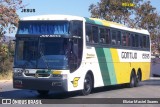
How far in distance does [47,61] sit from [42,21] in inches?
69.1

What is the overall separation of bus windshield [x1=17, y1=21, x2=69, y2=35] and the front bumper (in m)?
1.84

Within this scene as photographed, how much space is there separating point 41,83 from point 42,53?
3.74ft

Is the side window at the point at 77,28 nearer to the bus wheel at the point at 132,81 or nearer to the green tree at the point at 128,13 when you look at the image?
the bus wheel at the point at 132,81

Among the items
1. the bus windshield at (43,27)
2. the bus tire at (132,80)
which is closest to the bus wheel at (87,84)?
the bus windshield at (43,27)

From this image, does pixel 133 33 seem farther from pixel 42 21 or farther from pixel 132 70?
pixel 42 21

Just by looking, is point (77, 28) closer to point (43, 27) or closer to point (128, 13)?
point (43, 27)

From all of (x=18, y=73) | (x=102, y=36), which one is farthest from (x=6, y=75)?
(x=18, y=73)

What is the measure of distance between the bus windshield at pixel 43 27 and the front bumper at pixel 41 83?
1.84 metres

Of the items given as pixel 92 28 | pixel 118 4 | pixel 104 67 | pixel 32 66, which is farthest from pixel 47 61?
pixel 118 4

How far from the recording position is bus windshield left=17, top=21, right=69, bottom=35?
1628 cm

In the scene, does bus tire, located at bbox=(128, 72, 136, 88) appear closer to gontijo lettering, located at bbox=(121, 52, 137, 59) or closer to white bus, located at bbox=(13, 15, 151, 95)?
gontijo lettering, located at bbox=(121, 52, 137, 59)

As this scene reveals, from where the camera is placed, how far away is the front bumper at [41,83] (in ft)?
51.4

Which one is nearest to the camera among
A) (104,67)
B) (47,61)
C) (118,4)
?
(47,61)

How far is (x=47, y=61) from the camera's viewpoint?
1594 centimetres
